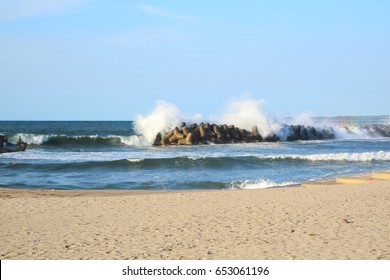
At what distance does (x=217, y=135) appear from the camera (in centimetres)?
3572

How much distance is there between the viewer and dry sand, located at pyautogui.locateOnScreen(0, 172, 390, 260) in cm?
668

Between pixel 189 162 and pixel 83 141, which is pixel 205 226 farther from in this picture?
pixel 83 141

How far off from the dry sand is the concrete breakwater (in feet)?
73.3

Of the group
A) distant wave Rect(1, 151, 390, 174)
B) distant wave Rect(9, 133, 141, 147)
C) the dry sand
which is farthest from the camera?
distant wave Rect(9, 133, 141, 147)

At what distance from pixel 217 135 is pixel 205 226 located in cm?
2743

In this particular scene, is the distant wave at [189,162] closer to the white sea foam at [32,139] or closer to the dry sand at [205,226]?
the dry sand at [205,226]

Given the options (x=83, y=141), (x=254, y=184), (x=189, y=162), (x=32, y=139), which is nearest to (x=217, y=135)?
(x=83, y=141)

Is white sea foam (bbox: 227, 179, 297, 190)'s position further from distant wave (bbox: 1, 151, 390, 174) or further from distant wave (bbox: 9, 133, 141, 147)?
distant wave (bbox: 9, 133, 141, 147)

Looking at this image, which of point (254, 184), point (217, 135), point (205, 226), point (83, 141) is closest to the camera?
point (205, 226)

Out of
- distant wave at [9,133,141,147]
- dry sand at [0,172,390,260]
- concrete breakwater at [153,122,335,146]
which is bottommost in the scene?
dry sand at [0,172,390,260]

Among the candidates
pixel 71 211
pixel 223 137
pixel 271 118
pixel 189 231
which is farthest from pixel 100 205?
pixel 271 118

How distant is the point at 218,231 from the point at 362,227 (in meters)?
2.07

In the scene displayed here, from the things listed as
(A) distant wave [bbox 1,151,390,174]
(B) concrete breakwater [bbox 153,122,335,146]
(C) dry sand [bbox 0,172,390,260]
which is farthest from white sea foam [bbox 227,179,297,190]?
(B) concrete breakwater [bbox 153,122,335,146]
